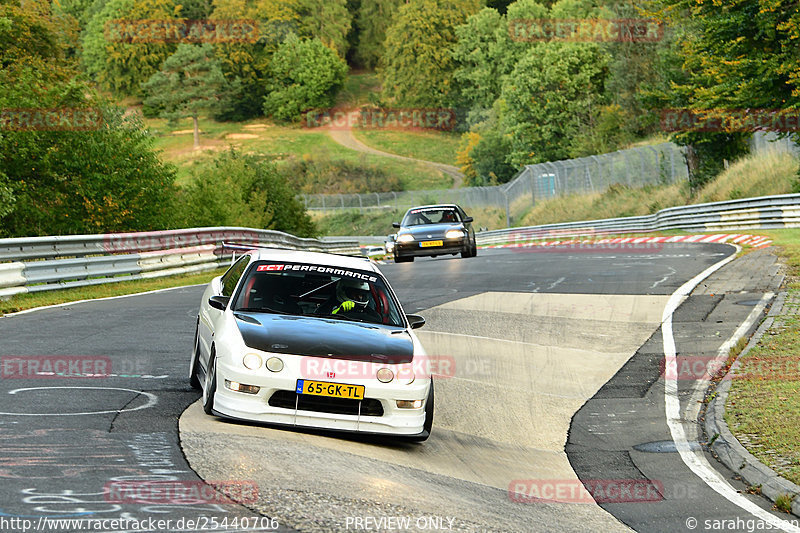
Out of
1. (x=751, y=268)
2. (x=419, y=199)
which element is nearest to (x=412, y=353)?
(x=751, y=268)

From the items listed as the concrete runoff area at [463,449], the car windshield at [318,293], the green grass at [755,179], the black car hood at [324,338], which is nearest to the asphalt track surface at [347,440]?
the concrete runoff area at [463,449]

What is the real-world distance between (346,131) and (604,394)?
130 meters

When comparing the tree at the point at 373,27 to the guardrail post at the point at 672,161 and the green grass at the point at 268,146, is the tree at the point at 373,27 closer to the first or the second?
the green grass at the point at 268,146

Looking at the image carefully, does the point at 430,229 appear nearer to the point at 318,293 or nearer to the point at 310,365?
the point at 318,293

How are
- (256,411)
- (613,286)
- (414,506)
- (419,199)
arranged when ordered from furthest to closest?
(419,199) → (613,286) → (256,411) → (414,506)

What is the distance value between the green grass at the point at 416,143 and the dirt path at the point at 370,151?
109 cm

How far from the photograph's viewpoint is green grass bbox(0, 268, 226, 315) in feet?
54.1

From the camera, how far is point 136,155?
30438 millimetres

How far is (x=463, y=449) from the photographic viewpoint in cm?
882

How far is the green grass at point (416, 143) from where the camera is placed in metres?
127

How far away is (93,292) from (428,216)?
1225 centimetres

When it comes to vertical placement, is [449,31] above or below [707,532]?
above

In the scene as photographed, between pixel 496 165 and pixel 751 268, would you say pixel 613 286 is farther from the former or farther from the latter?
pixel 496 165

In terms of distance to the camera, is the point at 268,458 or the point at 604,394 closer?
the point at 268,458
